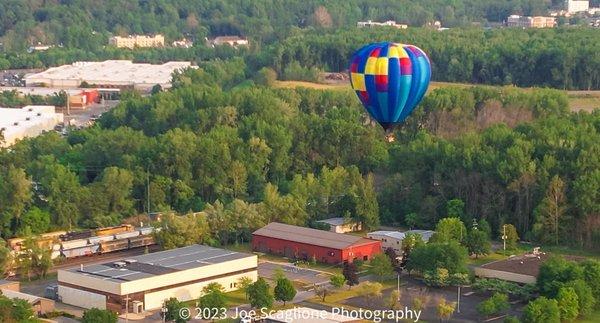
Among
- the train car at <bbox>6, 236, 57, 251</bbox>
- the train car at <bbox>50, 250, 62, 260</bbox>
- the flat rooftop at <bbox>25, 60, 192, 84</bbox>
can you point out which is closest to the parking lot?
the train car at <bbox>50, 250, 62, 260</bbox>

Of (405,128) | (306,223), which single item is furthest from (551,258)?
(405,128)

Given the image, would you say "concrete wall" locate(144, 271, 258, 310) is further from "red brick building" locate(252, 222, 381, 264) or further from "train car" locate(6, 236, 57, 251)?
"train car" locate(6, 236, 57, 251)

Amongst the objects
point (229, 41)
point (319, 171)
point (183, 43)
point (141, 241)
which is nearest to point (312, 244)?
point (141, 241)

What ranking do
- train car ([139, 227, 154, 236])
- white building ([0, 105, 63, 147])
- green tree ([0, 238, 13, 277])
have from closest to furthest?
green tree ([0, 238, 13, 277]) < train car ([139, 227, 154, 236]) < white building ([0, 105, 63, 147])

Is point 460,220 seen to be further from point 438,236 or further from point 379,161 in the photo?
point 379,161

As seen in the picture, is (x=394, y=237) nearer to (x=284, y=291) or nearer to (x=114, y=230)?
(x=284, y=291)
